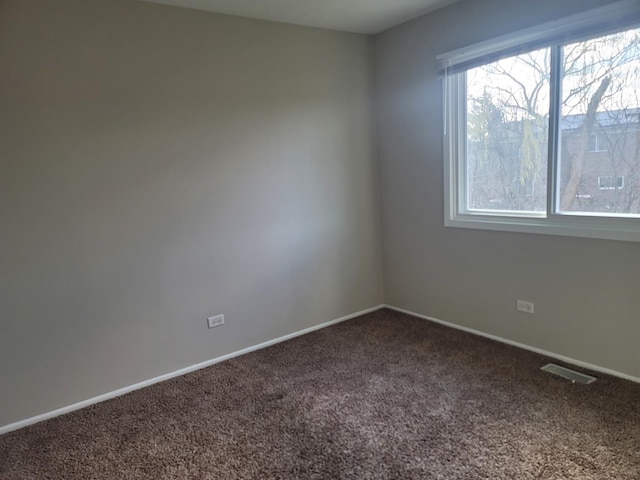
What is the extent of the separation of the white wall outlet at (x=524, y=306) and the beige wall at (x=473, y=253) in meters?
0.04

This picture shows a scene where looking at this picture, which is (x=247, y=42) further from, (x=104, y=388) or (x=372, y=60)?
(x=104, y=388)

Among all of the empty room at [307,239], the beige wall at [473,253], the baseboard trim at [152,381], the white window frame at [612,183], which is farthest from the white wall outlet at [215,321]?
the white window frame at [612,183]

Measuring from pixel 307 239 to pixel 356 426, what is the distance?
1.70 m

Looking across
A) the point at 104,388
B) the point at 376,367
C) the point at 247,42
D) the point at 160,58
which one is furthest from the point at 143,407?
the point at 247,42

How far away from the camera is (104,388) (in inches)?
112

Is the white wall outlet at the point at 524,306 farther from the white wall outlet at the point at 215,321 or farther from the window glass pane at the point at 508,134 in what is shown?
the white wall outlet at the point at 215,321

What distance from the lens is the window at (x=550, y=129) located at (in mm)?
2551

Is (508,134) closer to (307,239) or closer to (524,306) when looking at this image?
(524,306)

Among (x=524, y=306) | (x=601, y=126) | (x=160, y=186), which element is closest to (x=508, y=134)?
(x=601, y=126)

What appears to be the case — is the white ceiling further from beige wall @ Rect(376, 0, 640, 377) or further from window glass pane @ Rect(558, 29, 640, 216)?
window glass pane @ Rect(558, 29, 640, 216)

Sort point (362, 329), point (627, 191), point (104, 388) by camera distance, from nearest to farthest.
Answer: point (627, 191) < point (104, 388) < point (362, 329)

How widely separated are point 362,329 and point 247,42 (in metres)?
2.46

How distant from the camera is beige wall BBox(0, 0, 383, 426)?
8.25 ft

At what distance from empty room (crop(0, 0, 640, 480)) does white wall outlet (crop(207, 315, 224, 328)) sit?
0.03ft
